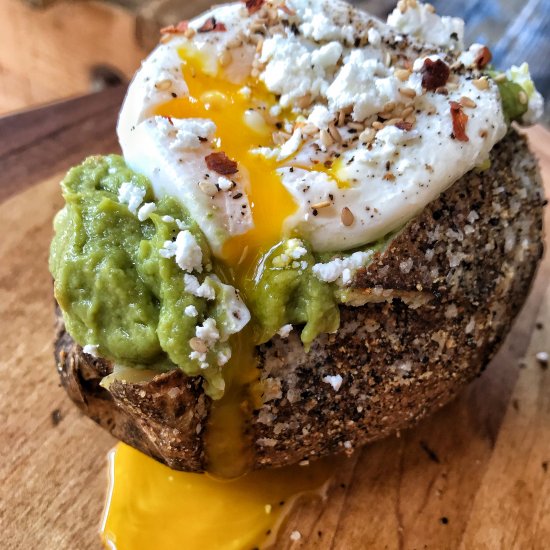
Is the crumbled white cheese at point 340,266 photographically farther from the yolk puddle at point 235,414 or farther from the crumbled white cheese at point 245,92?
the crumbled white cheese at point 245,92

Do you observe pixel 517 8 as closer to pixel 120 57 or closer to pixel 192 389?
pixel 120 57

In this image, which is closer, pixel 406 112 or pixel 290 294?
pixel 290 294

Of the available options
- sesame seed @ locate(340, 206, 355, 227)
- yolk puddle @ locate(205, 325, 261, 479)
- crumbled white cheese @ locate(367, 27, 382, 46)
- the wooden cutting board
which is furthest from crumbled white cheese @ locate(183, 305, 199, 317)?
crumbled white cheese @ locate(367, 27, 382, 46)

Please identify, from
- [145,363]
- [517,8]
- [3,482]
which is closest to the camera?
[145,363]

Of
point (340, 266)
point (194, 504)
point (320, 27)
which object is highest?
point (320, 27)

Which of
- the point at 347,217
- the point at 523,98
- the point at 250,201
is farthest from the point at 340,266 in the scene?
the point at 523,98

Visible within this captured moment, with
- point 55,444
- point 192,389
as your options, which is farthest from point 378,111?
point 55,444

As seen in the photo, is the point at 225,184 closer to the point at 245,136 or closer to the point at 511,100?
the point at 245,136
